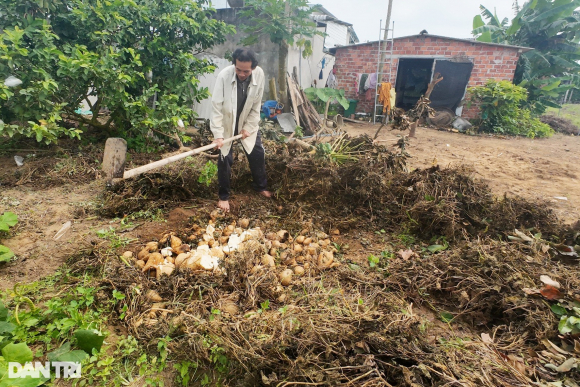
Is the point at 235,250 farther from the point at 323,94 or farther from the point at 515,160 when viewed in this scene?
the point at 323,94

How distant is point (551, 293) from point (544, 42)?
1341 centimetres

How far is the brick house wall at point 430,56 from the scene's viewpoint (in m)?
10.3

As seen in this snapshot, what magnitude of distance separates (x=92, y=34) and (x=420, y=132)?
892 centimetres

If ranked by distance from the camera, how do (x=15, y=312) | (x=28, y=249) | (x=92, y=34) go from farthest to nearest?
(x=92, y=34)
(x=28, y=249)
(x=15, y=312)

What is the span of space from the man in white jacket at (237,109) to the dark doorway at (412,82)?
10.8m

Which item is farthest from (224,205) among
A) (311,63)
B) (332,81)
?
(332,81)

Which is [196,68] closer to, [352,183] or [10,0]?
[10,0]

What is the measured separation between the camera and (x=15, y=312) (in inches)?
80.1

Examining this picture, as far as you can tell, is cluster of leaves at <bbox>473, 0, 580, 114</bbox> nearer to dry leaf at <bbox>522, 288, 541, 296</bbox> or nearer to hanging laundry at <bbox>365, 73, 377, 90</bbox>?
hanging laundry at <bbox>365, 73, 377, 90</bbox>

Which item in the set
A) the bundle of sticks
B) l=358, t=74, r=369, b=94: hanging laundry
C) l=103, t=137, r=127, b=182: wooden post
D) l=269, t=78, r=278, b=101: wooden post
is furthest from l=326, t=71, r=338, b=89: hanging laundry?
l=103, t=137, r=127, b=182: wooden post

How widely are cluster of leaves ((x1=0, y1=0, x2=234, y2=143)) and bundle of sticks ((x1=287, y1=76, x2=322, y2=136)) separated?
2803mm

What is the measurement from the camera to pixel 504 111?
10188mm

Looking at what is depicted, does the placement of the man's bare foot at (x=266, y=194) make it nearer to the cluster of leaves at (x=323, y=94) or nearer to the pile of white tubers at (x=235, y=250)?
the pile of white tubers at (x=235, y=250)

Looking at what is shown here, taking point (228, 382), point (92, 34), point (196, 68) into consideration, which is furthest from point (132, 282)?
point (196, 68)
